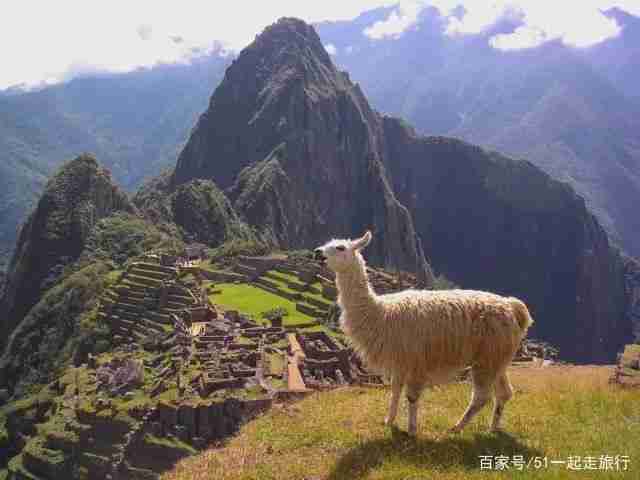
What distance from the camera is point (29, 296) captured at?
7775 cm

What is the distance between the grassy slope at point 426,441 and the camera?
600 cm

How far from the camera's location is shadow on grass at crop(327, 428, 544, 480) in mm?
6035

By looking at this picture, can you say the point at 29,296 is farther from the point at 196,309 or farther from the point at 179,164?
the point at 179,164

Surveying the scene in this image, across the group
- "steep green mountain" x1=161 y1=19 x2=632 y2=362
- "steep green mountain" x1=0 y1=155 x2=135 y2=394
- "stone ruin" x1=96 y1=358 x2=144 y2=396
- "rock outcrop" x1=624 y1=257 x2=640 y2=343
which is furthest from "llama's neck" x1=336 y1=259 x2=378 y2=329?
"rock outcrop" x1=624 y1=257 x2=640 y2=343

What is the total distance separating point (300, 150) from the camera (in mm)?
137750

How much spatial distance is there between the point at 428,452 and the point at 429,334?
134cm

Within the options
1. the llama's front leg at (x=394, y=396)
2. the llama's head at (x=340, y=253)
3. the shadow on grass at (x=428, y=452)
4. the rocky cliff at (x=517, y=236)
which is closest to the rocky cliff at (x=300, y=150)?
the rocky cliff at (x=517, y=236)

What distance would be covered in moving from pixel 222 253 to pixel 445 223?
127425 mm

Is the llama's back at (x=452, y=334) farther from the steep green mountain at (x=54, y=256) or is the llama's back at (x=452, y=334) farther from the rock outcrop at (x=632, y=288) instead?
the rock outcrop at (x=632, y=288)

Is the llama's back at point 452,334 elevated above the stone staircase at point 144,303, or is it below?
above

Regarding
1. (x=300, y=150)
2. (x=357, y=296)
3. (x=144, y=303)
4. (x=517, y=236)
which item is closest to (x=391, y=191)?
(x=300, y=150)

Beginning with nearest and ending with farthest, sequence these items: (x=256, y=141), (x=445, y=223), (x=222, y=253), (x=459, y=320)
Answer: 1. (x=459, y=320)
2. (x=222, y=253)
3. (x=256, y=141)
4. (x=445, y=223)

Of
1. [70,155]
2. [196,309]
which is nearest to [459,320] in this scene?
[196,309]

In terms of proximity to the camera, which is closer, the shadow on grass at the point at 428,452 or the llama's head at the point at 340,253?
the shadow on grass at the point at 428,452
